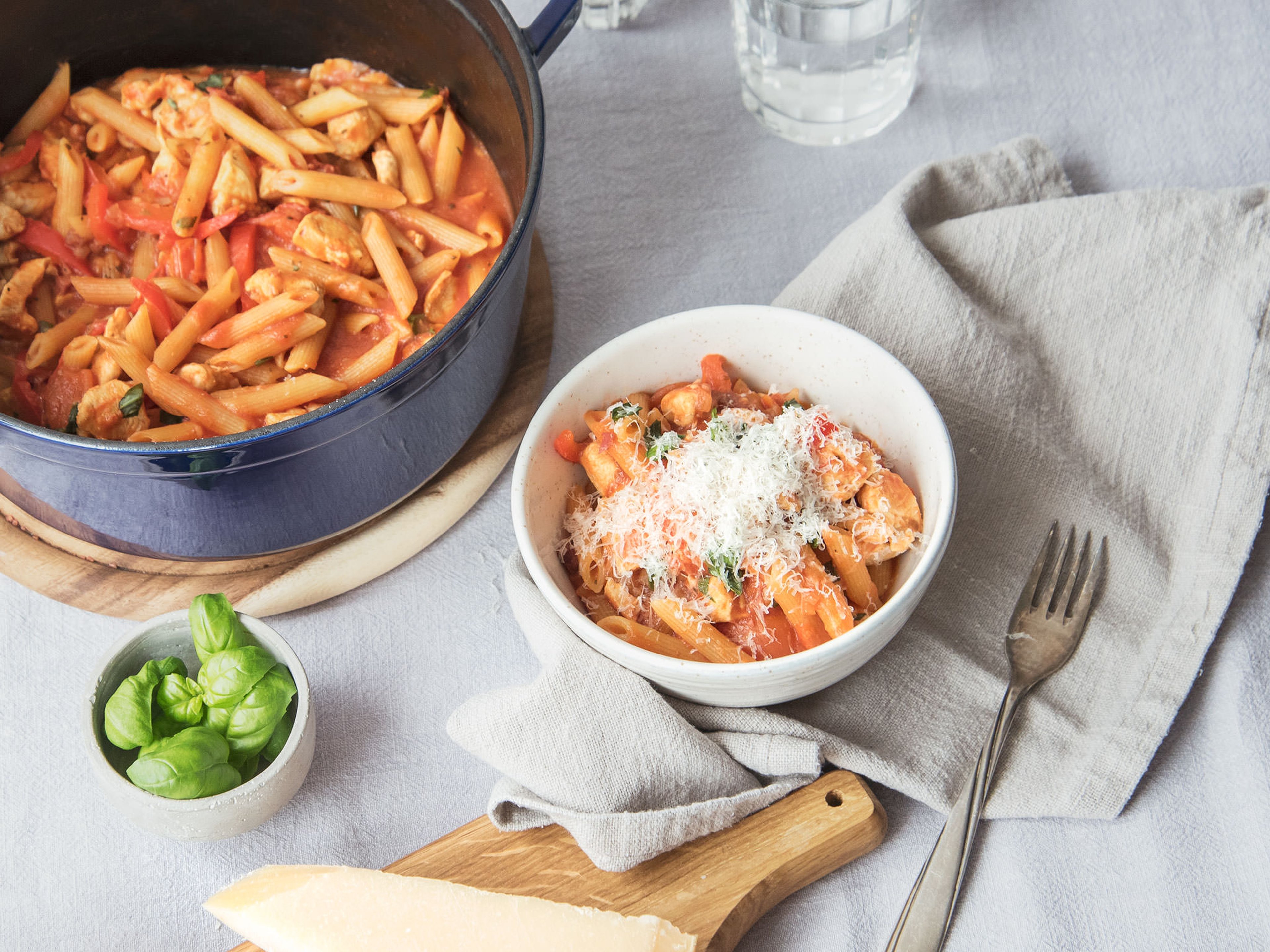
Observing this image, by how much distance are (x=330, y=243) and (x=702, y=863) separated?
120 cm

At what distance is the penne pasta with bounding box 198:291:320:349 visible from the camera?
1993 mm

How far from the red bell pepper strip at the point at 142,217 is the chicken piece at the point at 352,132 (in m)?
0.33

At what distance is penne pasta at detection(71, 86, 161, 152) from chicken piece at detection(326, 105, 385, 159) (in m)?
0.33

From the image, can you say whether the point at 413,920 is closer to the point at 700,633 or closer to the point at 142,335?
the point at 700,633

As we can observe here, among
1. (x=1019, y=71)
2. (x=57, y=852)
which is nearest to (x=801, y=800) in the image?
(x=57, y=852)

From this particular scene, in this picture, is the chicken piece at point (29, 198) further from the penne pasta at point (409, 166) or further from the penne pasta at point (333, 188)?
the penne pasta at point (409, 166)

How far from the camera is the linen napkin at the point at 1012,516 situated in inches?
69.8

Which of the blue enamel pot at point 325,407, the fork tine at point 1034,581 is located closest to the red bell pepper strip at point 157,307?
the blue enamel pot at point 325,407

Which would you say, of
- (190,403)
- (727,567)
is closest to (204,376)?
(190,403)

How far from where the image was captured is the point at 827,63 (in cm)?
247

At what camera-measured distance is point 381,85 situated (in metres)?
2.39

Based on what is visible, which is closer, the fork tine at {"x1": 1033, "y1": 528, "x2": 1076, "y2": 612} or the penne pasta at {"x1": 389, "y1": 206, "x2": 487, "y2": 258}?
the fork tine at {"x1": 1033, "y1": 528, "x2": 1076, "y2": 612}

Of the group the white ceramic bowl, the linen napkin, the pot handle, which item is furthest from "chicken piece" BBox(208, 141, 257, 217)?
the linen napkin

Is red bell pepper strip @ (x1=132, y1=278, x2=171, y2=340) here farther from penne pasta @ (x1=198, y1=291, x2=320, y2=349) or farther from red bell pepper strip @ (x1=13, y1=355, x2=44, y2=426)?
red bell pepper strip @ (x1=13, y1=355, x2=44, y2=426)
